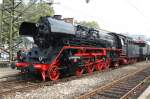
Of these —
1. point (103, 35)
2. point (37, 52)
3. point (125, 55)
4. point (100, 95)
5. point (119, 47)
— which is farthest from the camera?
point (125, 55)

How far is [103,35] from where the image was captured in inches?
918

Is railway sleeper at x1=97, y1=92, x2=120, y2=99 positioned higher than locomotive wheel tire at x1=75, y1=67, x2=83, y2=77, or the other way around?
locomotive wheel tire at x1=75, y1=67, x2=83, y2=77

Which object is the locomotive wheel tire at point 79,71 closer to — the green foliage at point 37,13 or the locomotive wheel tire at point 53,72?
the locomotive wheel tire at point 53,72

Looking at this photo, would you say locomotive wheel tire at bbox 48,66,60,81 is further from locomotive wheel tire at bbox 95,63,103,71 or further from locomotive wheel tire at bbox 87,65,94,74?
locomotive wheel tire at bbox 95,63,103,71

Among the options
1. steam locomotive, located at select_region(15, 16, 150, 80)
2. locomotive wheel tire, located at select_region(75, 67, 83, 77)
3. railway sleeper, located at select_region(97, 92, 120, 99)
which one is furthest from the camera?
locomotive wheel tire, located at select_region(75, 67, 83, 77)

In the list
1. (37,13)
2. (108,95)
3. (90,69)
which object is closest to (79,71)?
(90,69)

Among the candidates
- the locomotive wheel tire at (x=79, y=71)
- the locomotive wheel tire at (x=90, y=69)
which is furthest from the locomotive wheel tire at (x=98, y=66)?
the locomotive wheel tire at (x=79, y=71)

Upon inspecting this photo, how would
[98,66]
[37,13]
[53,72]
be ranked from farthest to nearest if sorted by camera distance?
[37,13] < [98,66] < [53,72]

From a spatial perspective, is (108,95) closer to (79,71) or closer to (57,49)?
(57,49)

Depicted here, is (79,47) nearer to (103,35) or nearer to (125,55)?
(103,35)

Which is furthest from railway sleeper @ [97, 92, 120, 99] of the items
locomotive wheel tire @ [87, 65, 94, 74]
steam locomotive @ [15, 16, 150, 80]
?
locomotive wheel tire @ [87, 65, 94, 74]

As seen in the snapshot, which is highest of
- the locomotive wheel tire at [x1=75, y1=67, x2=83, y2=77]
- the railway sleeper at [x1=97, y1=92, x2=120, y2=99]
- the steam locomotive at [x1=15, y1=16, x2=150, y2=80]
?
the steam locomotive at [x1=15, y1=16, x2=150, y2=80]

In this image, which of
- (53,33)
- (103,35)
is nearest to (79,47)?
(53,33)

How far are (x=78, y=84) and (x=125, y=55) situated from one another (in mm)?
15430
